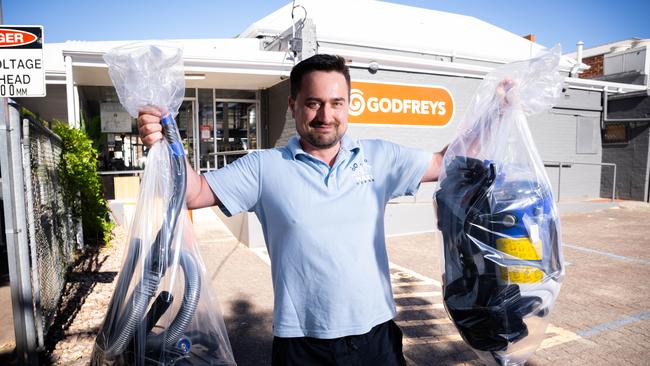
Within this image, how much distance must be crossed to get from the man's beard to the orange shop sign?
7449mm

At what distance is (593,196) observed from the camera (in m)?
13.3

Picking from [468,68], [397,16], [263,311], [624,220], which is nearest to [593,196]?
[624,220]

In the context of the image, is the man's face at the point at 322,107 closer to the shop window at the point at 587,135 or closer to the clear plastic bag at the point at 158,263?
the clear plastic bag at the point at 158,263

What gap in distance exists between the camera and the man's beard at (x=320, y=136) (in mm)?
1876

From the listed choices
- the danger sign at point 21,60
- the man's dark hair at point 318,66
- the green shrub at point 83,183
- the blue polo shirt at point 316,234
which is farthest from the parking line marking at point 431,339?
the green shrub at point 83,183

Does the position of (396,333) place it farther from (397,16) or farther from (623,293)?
(397,16)

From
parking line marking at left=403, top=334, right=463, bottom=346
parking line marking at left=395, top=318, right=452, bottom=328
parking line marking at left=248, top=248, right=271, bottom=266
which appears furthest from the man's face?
parking line marking at left=248, top=248, right=271, bottom=266

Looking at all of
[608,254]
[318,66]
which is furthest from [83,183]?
[608,254]

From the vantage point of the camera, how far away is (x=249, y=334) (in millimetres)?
3891

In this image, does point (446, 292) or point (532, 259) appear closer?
point (532, 259)

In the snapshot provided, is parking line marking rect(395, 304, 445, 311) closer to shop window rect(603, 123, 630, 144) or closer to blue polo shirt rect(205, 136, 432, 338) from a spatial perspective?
blue polo shirt rect(205, 136, 432, 338)

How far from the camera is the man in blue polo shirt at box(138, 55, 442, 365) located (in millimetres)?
1776

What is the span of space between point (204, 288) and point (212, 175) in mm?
463

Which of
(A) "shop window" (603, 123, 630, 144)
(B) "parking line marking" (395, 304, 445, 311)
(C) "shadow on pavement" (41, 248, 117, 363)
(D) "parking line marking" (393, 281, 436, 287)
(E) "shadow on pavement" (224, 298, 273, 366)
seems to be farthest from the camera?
(A) "shop window" (603, 123, 630, 144)
